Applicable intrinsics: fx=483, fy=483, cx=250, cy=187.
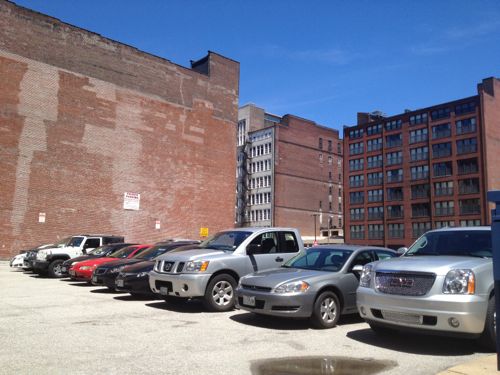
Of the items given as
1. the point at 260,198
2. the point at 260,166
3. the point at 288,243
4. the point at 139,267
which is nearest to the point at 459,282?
the point at 288,243

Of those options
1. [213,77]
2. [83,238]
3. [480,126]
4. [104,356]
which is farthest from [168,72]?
[480,126]

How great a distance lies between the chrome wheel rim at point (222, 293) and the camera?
33.5 ft

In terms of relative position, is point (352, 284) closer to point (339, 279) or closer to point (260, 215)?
point (339, 279)

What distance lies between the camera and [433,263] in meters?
6.67

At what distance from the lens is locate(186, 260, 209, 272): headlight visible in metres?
10.1

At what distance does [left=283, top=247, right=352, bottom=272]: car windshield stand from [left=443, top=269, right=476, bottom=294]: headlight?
9.35ft

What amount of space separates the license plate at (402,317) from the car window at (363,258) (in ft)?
7.99

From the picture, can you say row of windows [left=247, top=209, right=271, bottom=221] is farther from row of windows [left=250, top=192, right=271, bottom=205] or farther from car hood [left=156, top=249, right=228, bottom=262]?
car hood [left=156, top=249, right=228, bottom=262]

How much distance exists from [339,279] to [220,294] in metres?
2.78

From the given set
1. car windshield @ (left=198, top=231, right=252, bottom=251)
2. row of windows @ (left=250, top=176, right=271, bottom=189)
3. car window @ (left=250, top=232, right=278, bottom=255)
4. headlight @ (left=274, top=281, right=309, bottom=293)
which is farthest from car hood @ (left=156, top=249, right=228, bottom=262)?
row of windows @ (left=250, top=176, right=271, bottom=189)

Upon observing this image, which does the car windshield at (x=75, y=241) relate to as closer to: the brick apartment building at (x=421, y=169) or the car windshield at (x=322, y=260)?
the car windshield at (x=322, y=260)

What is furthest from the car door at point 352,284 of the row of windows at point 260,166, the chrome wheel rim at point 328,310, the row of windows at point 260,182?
the row of windows at point 260,166

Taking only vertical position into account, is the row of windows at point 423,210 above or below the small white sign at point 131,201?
above

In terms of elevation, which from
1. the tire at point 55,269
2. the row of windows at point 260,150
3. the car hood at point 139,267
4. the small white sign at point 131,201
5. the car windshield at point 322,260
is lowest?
the tire at point 55,269
